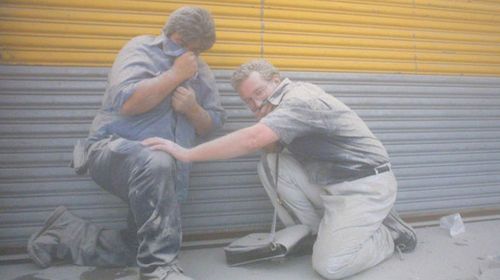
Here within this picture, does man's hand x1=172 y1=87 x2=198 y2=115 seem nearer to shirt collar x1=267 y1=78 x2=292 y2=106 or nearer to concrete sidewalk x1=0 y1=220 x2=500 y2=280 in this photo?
shirt collar x1=267 y1=78 x2=292 y2=106

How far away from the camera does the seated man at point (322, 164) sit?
2658 millimetres

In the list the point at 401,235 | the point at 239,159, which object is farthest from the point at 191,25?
the point at 401,235

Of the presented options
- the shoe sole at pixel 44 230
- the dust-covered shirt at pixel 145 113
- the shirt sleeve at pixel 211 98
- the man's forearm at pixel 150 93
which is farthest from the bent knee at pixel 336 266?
the shoe sole at pixel 44 230

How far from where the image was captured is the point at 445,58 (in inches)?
166

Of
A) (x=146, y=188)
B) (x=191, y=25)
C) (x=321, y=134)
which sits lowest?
(x=146, y=188)

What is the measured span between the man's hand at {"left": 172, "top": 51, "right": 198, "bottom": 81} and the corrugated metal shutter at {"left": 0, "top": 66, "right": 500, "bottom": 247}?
2.20 feet

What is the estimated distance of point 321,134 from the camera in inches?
113

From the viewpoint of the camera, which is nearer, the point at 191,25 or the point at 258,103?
the point at 191,25

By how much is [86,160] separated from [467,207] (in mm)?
3640

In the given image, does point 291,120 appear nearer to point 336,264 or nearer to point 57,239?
point 336,264

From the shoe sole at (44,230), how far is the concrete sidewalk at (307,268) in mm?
59

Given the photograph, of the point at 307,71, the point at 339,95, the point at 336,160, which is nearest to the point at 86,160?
the point at 336,160

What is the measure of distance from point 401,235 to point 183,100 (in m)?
1.93

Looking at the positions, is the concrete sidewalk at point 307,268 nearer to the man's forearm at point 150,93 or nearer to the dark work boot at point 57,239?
the dark work boot at point 57,239
